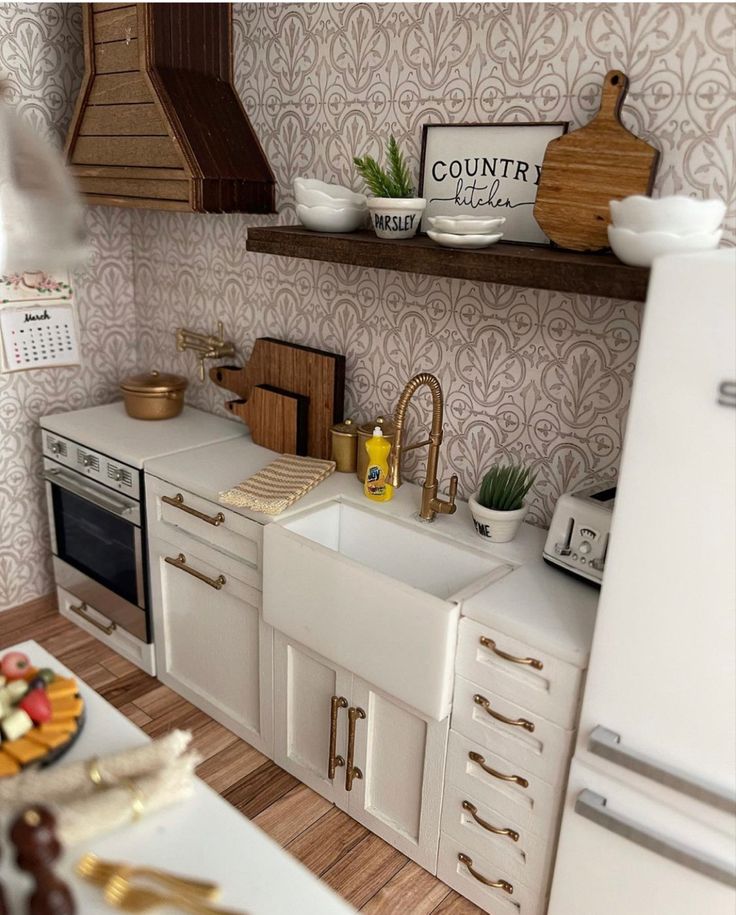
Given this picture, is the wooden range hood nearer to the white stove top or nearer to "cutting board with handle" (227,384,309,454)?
"cutting board with handle" (227,384,309,454)

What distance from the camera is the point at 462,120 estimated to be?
7.11 feet

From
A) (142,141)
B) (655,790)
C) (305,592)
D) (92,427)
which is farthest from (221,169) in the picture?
(655,790)

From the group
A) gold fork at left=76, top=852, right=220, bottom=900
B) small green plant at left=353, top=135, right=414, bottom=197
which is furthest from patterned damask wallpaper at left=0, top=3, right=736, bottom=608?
gold fork at left=76, top=852, right=220, bottom=900

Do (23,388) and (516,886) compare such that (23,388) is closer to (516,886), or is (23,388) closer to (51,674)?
(51,674)

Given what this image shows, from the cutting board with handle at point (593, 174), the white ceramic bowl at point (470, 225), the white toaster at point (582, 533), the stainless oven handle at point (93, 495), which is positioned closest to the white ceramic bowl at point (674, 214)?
the cutting board with handle at point (593, 174)

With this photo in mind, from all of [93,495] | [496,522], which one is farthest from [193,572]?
→ [496,522]

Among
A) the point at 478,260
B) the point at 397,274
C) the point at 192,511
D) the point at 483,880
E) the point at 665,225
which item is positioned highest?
the point at 665,225

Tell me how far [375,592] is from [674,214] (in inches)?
40.8

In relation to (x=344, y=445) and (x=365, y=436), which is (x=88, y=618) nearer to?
(x=344, y=445)

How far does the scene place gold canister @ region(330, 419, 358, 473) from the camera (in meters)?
2.53

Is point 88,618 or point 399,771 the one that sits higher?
point 399,771

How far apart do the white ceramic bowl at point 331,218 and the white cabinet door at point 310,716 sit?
116 cm

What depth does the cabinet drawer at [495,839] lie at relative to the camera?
1.86 metres

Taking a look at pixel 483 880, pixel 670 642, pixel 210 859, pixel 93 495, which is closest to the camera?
pixel 210 859
